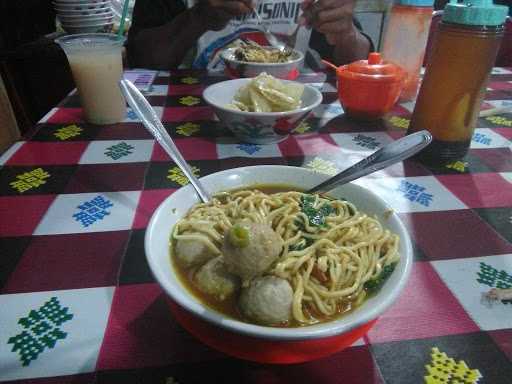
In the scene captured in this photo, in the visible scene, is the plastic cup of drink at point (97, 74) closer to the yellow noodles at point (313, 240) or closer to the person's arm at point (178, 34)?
the person's arm at point (178, 34)

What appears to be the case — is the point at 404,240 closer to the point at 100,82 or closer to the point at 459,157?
the point at 459,157

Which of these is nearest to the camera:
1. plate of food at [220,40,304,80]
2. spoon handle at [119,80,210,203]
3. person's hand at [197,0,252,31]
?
spoon handle at [119,80,210,203]

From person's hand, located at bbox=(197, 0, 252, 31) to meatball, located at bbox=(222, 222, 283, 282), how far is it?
96.2 inches

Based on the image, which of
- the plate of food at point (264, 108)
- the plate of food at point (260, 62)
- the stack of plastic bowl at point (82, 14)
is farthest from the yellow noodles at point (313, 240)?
the stack of plastic bowl at point (82, 14)

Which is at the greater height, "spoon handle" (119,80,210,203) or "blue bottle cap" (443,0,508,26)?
"blue bottle cap" (443,0,508,26)

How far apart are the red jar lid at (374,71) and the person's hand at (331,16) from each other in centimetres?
102

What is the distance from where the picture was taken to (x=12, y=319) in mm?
792

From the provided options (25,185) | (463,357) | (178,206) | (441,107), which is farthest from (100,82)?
(463,357)

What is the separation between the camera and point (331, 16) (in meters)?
2.58

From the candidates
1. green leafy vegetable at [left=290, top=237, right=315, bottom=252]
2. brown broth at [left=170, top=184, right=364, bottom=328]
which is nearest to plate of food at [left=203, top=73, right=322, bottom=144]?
green leafy vegetable at [left=290, top=237, right=315, bottom=252]

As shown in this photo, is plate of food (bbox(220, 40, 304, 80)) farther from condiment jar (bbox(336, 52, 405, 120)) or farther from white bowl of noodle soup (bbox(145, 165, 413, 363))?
white bowl of noodle soup (bbox(145, 165, 413, 363))

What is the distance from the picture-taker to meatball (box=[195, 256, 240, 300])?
2.38ft

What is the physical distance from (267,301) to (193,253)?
210mm

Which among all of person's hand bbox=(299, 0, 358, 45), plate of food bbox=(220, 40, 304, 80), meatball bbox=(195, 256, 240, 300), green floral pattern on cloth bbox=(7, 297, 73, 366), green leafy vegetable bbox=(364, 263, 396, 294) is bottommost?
green floral pattern on cloth bbox=(7, 297, 73, 366)
